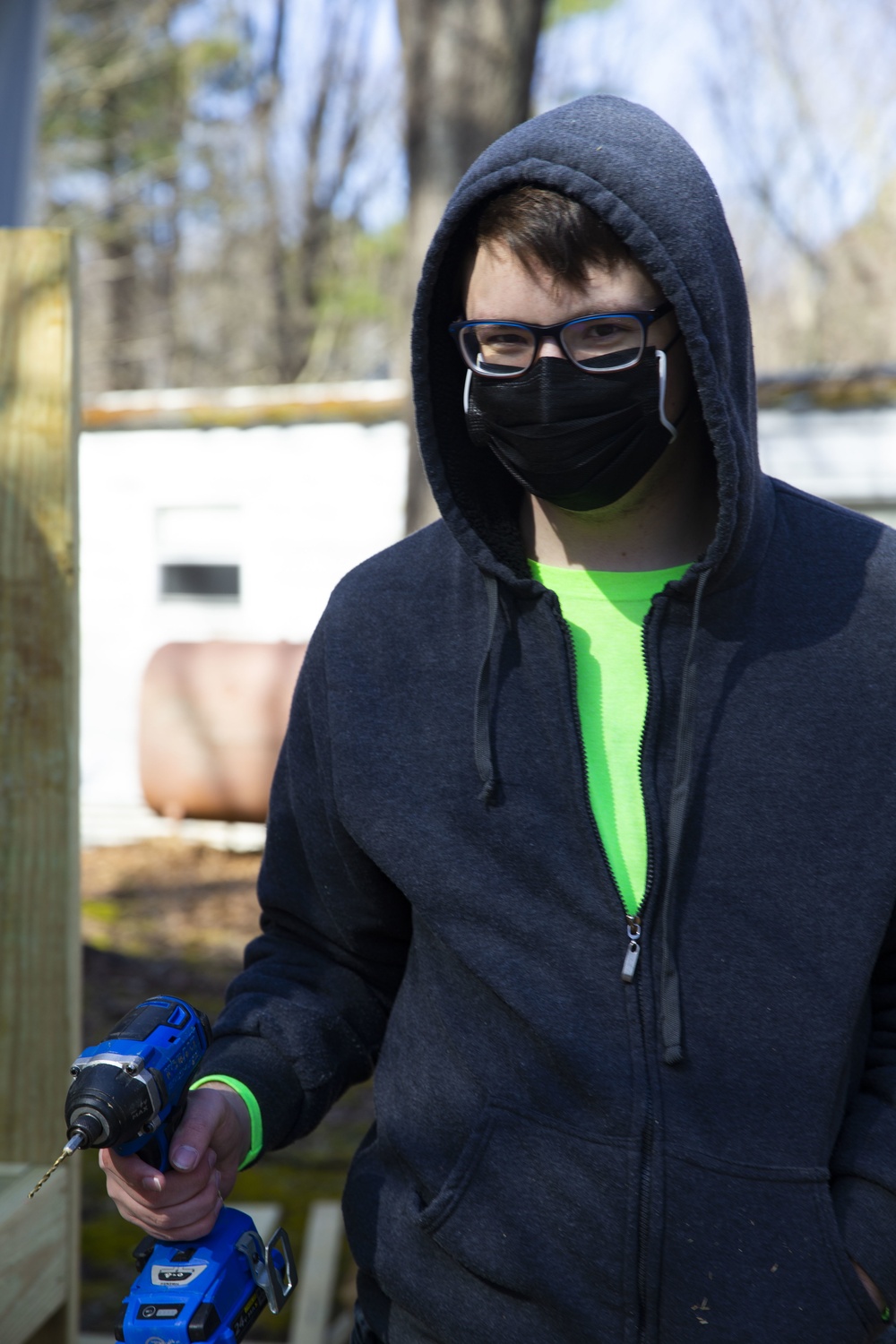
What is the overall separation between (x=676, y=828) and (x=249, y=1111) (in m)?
0.78

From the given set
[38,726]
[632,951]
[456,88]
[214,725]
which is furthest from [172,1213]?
[214,725]

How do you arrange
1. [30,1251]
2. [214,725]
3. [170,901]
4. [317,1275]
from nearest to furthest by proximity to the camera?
[30,1251] → [317,1275] → [170,901] → [214,725]

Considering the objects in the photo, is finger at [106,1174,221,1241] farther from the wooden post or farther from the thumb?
the wooden post

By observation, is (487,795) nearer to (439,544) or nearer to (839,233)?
(439,544)

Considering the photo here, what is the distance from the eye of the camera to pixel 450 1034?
1.82m

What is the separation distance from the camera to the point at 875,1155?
167cm

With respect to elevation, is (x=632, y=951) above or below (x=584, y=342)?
below

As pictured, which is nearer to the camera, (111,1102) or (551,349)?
(111,1102)

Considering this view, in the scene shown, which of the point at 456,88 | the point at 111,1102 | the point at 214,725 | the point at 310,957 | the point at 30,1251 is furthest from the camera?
the point at 214,725

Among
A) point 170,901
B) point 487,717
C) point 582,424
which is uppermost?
point 582,424

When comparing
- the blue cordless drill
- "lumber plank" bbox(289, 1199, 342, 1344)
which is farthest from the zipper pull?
"lumber plank" bbox(289, 1199, 342, 1344)

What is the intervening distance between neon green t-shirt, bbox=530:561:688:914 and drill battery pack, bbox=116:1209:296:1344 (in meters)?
0.74

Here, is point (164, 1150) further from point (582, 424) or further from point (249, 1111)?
point (582, 424)

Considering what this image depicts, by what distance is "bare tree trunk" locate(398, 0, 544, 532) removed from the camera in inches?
237
